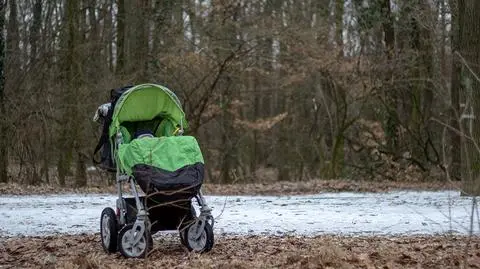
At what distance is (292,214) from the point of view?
37.5 feet

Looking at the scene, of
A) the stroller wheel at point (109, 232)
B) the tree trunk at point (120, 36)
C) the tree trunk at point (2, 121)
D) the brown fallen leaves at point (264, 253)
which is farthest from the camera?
the tree trunk at point (120, 36)

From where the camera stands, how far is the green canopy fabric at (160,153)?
7.61 meters

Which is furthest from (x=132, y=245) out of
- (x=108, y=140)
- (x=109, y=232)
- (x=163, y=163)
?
(x=108, y=140)

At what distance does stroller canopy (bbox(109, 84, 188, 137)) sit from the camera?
27.0ft

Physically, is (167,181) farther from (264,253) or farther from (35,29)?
(35,29)

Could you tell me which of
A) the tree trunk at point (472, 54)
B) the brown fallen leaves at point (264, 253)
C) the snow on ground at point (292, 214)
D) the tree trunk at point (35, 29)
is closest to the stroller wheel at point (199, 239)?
the brown fallen leaves at point (264, 253)

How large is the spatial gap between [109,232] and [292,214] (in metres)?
4.24

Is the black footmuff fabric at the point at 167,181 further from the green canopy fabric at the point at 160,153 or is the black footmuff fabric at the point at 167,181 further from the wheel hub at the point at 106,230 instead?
the wheel hub at the point at 106,230

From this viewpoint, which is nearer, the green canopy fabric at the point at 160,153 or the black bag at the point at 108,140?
the green canopy fabric at the point at 160,153

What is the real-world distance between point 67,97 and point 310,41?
7702mm

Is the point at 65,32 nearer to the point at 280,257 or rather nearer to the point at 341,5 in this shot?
the point at 341,5

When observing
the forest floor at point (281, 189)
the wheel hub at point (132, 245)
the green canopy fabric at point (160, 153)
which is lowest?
the wheel hub at point (132, 245)

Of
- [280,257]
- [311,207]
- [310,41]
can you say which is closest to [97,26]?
→ [310,41]

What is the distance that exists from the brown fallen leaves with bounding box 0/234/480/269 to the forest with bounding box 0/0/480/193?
437 inches
